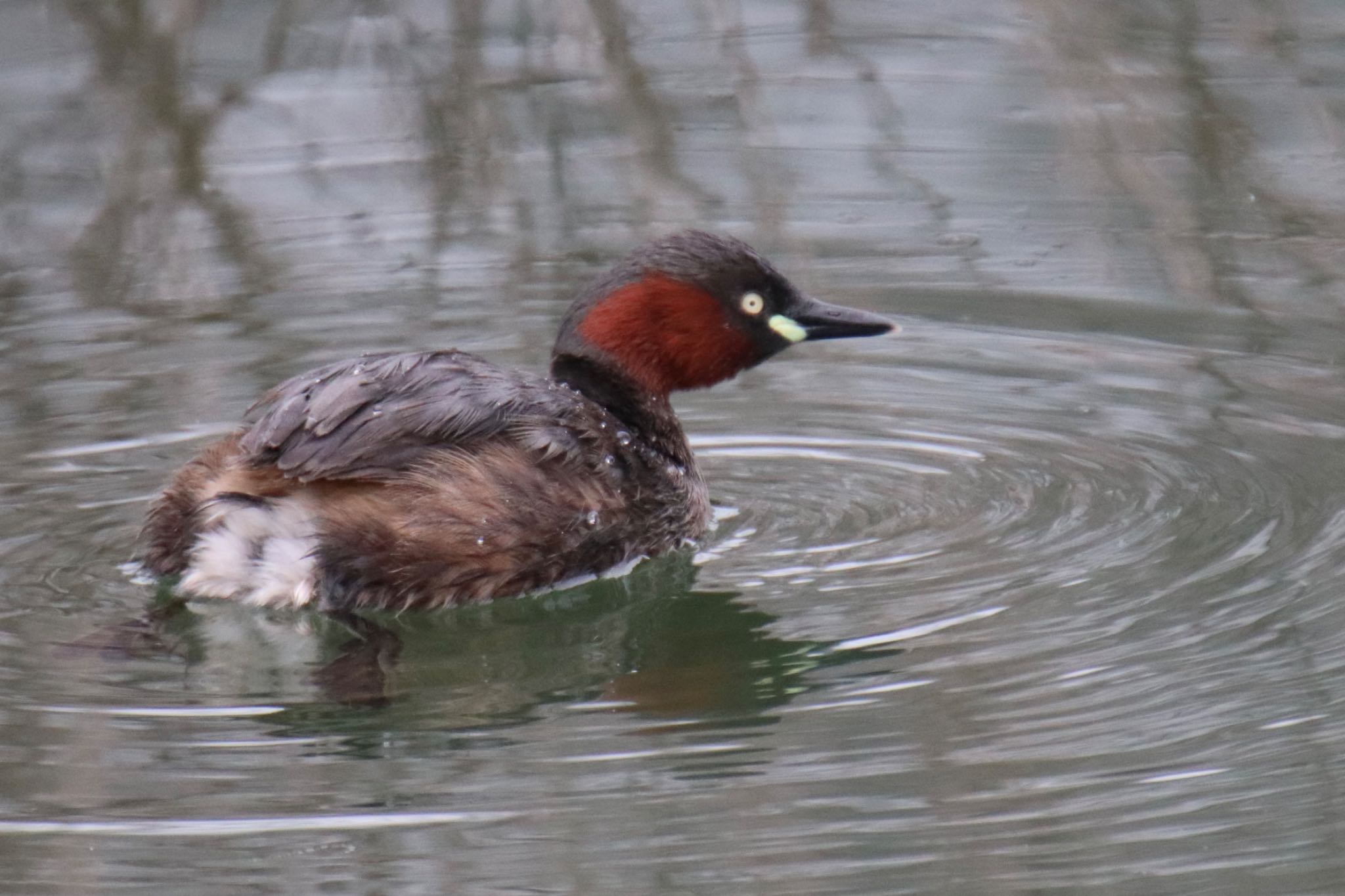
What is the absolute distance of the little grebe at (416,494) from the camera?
4.92m

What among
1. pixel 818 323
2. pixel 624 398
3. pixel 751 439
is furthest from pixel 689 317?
pixel 751 439

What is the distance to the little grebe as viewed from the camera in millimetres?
4918

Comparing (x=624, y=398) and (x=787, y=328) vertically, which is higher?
(x=787, y=328)

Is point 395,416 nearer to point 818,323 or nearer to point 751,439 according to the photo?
point 818,323

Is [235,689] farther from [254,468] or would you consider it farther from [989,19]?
[989,19]

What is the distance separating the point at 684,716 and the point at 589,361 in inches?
59.3

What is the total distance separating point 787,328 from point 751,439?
18.0 inches

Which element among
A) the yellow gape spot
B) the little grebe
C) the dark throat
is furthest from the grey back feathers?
the yellow gape spot

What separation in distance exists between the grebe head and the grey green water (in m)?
0.34

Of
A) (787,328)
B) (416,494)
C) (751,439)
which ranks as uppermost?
(787,328)

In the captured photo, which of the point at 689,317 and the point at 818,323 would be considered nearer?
the point at 689,317

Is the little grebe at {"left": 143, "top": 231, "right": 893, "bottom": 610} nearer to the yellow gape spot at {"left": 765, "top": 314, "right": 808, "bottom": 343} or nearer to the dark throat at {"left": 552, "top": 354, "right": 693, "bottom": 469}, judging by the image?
the dark throat at {"left": 552, "top": 354, "right": 693, "bottom": 469}

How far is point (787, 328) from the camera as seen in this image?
19.2 ft

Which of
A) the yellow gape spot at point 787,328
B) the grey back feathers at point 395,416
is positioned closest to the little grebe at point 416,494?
the grey back feathers at point 395,416
